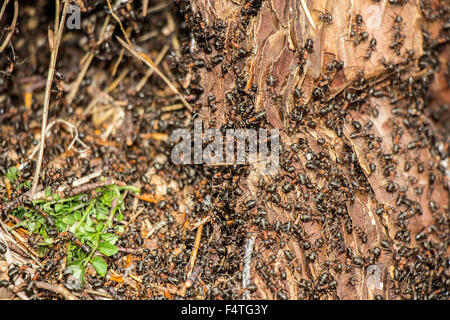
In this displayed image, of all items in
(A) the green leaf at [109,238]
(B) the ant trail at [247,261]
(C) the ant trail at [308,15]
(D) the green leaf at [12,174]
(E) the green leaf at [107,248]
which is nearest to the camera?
(B) the ant trail at [247,261]

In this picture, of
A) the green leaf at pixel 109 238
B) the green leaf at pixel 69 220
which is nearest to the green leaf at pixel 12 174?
the green leaf at pixel 69 220

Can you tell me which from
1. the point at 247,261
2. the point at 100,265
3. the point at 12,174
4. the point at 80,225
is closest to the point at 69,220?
the point at 80,225

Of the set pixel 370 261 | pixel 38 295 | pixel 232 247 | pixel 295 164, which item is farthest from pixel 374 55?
pixel 38 295

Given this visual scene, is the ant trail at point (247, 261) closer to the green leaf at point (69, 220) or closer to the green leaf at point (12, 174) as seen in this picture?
the green leaf at point (69, 220)

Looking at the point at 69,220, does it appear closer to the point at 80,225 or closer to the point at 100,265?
the point at 80,225

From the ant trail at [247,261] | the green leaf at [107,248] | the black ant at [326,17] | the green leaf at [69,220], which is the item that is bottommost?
the ant trail at [247,261]
